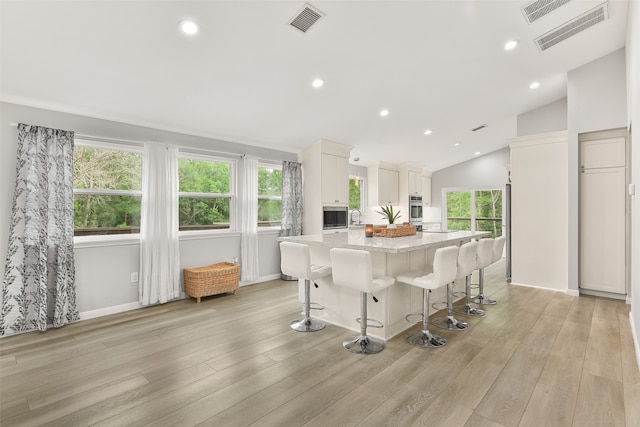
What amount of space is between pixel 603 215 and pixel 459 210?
4.80m

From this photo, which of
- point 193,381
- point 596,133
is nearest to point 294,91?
point 193,381

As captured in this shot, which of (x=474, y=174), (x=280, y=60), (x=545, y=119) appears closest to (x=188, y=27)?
(x=280, y=60)

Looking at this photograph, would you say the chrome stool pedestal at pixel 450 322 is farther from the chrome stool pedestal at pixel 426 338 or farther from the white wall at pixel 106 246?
the white wall at pixel 106 246

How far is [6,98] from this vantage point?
3.24 metres

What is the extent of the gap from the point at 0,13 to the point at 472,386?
14.4 ft

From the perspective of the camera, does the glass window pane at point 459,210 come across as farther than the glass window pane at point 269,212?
Yes

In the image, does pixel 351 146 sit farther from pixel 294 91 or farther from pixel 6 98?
pixel 6 98

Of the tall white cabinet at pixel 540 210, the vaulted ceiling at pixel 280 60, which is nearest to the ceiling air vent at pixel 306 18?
the vaulted ceiling at pixel 280 60

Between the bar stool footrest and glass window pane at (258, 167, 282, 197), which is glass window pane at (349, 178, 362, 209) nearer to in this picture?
glass window pane at (258, 167, 282, 197)

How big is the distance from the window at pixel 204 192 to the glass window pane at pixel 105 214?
62cm

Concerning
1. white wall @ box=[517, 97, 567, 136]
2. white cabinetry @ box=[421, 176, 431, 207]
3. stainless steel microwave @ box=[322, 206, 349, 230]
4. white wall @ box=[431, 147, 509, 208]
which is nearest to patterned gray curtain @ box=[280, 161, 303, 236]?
stainless steel microwave @ box=[322, 206, 349, 230]

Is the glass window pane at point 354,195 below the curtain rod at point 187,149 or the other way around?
below

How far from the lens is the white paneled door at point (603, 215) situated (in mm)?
4414

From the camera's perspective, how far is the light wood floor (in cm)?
196
